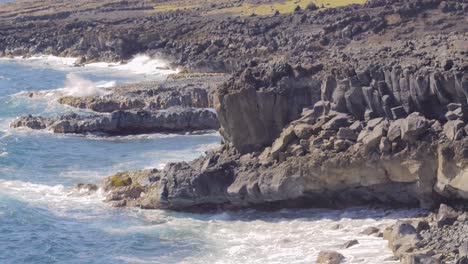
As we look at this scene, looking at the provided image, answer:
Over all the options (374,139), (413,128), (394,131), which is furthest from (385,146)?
(413,128)

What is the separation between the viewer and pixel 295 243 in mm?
31000

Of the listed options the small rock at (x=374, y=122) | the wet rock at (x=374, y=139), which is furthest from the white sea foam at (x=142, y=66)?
the wet rock at (x=374, y=139)

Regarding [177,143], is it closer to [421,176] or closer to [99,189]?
[99,189]

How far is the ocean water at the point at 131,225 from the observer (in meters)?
30.8

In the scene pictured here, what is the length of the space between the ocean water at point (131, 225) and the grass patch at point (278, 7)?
54.3 m

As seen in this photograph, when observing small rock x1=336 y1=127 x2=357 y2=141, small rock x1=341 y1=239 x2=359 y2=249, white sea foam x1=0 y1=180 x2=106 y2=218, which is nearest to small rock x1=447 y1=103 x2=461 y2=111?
small rock x1=336 y1=127 x2=357 y2=141

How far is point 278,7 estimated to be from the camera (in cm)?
10812

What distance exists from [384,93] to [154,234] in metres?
8.89

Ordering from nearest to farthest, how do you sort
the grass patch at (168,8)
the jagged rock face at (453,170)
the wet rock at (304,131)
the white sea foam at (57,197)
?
the jagged rock face at (453,170), the wet rock at (304,131), the white sea foam at (57,197), the grass patch at (168,8)

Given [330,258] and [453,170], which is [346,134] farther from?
[330,258]

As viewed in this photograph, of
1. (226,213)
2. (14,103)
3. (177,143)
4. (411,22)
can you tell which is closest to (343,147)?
(226,213)

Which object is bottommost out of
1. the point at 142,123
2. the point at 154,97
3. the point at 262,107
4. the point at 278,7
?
the point at 142,123

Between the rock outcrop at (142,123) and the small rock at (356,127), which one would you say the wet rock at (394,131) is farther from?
the rock outcrop at (142,123)

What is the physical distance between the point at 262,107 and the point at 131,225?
20.3 feet
